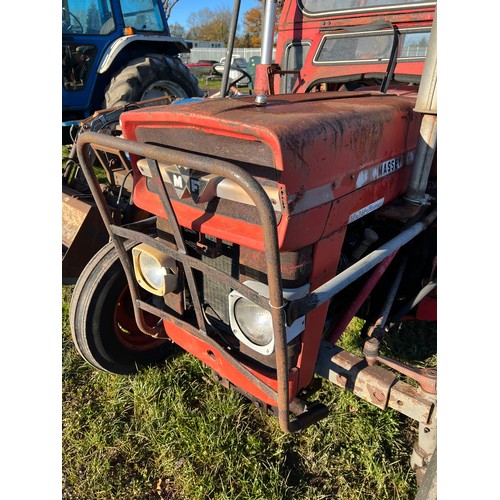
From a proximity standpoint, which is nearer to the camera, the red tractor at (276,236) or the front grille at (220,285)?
the red tractor at (276,236)

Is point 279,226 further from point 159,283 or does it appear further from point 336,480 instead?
point 336,480

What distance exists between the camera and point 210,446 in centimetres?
193

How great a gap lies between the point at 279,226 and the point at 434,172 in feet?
3.75

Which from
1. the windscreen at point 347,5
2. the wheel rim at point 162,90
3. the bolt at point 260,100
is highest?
the windscreen at point 347,5

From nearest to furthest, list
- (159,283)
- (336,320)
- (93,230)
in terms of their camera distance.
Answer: (159,283) < (336,320) < (93,230)

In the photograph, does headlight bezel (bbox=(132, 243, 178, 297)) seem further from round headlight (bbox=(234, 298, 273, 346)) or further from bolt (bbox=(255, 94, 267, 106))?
bolt (bbox=(255, 94, 267, 106))

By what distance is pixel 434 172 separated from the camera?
205cm

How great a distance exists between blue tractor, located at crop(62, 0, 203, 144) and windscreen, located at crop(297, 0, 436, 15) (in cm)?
277

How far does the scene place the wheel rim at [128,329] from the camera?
222cm

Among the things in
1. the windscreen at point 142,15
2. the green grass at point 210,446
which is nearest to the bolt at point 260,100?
the green grass at point 210,446

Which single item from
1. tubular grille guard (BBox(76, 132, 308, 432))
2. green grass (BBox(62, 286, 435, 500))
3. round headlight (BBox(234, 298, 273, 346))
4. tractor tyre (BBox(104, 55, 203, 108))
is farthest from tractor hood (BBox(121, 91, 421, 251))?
tractor tyre (BBox(104, 55, 203, 108))

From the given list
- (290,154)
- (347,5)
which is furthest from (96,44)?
(290,154)

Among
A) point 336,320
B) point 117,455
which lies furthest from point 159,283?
point 117,455

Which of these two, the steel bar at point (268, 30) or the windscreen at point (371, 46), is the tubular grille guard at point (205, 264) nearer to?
the steel bar at point (268, 30)
